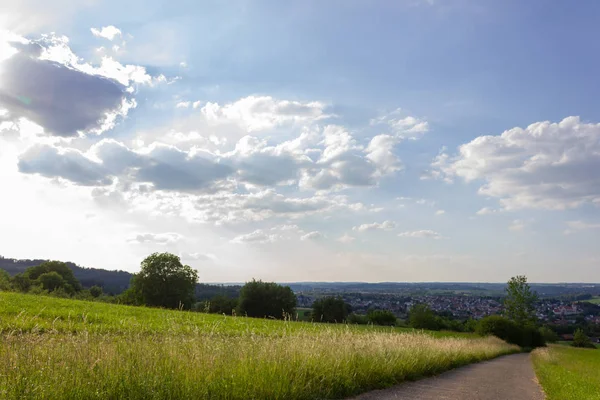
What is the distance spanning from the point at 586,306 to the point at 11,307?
7039 inches

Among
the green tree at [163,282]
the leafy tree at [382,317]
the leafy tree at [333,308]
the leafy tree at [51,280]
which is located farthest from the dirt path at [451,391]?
the leafy tree at [51,280]

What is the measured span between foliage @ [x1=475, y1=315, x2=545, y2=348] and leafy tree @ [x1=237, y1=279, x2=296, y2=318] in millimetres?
29235

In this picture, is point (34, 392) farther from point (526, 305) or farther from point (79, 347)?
point (526, 305)

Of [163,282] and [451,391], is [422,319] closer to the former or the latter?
[163,282]

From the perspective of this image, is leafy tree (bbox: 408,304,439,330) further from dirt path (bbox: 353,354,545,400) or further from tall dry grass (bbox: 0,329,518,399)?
tall dry grass (bbox: 0,329,518,399)

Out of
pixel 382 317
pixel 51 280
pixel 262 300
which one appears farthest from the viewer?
pixel 382 317

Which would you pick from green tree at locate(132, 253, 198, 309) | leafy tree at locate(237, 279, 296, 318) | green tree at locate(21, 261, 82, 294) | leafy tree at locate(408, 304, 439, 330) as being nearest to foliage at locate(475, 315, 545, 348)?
leafy tree at locate(408, 304, 439, 330)

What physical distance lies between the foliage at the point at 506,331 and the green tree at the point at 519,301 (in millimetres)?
16707

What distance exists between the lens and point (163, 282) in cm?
6378

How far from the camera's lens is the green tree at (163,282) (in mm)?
62938

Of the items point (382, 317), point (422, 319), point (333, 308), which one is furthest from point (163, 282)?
point (422, 319)

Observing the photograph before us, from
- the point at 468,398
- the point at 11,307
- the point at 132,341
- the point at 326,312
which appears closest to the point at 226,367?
the point at 132,341

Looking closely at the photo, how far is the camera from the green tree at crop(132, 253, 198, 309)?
6294cm

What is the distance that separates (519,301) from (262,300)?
170 ft
